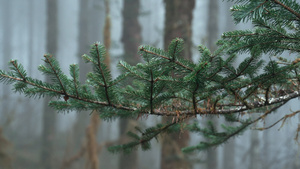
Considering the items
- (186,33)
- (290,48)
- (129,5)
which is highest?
(129,5)

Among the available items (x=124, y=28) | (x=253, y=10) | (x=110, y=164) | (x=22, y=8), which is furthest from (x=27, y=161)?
(x=22, y=8)

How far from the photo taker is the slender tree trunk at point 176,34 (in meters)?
5.34

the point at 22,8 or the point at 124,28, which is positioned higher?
the point at 22,8

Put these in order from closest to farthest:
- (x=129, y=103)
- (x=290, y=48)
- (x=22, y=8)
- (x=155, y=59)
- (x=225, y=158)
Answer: (x=155, y=59) < (x=290, y=48) < (x=129, y=103) < (x=225, y=158) < (x=22, y=8)

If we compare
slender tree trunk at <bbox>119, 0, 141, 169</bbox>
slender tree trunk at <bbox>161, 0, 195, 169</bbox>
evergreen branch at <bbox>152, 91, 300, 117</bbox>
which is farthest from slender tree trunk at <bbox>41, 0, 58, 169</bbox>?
evergreen branch at <bbox>152, 91, 300, 117</bbox>

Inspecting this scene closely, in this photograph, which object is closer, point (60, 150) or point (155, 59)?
point (155, 59)

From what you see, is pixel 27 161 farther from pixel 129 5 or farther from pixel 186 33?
pixel 186 33

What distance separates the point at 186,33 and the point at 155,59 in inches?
174

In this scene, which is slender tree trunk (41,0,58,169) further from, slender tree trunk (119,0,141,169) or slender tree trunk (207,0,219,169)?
slender tree trunk (207,0,219,169)

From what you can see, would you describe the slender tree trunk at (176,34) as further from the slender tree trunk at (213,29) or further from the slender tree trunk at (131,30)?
the slender tree trunk at (213,29)

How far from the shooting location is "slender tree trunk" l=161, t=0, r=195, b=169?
534 cm

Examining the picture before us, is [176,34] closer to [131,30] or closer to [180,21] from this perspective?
[180,21]

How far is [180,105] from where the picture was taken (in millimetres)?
1769

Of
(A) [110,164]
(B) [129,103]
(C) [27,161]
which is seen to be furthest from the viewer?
(A) [110,164]
